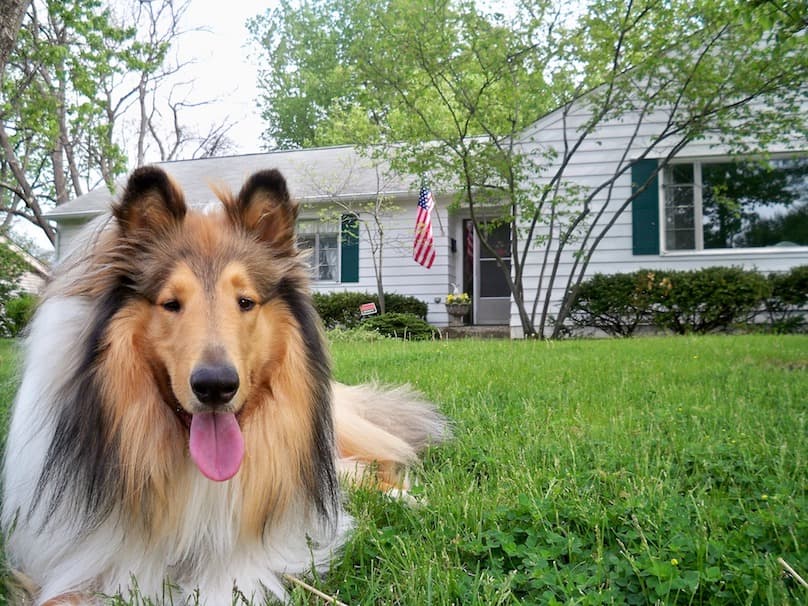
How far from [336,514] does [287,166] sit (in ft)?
57.6

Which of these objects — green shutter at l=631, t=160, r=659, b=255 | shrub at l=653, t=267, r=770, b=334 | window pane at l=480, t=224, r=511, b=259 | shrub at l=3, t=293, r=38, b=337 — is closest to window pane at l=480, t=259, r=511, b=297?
window pane at l=480, t=224, r=511, b=259

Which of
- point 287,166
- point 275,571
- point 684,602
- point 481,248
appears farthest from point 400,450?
point 287,166

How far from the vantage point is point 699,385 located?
17.2 ft

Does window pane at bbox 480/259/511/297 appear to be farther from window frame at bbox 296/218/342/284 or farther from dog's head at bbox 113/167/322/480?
dog's head at bbox 113/167/322/480

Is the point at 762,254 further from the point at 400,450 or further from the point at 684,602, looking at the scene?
the point at 684,602

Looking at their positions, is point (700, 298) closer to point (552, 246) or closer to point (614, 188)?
point (614, 188)

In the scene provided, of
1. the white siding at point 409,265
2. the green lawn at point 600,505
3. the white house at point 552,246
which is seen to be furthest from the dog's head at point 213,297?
the white siding at point 409,265

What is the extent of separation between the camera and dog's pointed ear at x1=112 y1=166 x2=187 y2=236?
210cm

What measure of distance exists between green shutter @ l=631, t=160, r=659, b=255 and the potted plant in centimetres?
405

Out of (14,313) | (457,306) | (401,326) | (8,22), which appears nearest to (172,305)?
(8,22)

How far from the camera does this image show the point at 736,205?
1177cm

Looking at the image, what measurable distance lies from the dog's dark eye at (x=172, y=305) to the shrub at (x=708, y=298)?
11.3 metres

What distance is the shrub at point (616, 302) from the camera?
11938 millimetres

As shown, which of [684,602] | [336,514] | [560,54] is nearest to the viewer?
[684,602]
